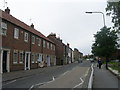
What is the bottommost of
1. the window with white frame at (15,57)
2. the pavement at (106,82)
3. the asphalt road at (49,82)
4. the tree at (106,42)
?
the pavement at (106,82)

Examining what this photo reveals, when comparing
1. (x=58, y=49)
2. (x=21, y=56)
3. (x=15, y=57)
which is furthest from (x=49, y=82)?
(x=58, y=49)

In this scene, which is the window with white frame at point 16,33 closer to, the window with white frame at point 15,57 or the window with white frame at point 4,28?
the window with white frame at point 15,57

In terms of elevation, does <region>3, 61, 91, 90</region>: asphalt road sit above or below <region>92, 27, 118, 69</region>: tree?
below

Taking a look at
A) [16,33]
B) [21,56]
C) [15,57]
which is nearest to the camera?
[15,57]

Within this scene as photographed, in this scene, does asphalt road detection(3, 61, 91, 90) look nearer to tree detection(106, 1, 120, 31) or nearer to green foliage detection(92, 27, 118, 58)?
tree detection(106, 1, 120, 31)

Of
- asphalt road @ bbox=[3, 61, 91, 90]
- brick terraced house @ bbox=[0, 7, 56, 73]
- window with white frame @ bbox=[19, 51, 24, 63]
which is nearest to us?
asphalt road @ bbox=[3, 61, 91, 90]

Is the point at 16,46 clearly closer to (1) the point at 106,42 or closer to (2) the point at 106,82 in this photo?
(1) the point at 106,42

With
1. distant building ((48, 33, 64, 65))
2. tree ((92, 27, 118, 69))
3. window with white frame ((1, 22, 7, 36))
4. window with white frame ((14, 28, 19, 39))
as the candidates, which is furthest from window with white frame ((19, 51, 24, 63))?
distant building ((48, 33, 64, 65))

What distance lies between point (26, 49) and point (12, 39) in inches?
239

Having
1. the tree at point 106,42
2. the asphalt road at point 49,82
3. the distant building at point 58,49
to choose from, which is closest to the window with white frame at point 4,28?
the asphalt road at point 49,82

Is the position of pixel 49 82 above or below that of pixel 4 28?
below

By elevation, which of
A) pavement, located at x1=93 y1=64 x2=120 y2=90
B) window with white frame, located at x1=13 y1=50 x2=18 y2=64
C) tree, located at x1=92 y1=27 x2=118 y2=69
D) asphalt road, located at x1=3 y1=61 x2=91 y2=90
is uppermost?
tree, located at x1=92 y1=27 x2=118 y2=69

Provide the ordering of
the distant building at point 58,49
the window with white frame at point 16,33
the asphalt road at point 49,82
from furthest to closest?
the distant building at point 58,49 → the window with white frame at point 16,33 → the asphalt road at point 49,82

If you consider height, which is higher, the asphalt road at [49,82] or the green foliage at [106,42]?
the green foliage at [106,42]
